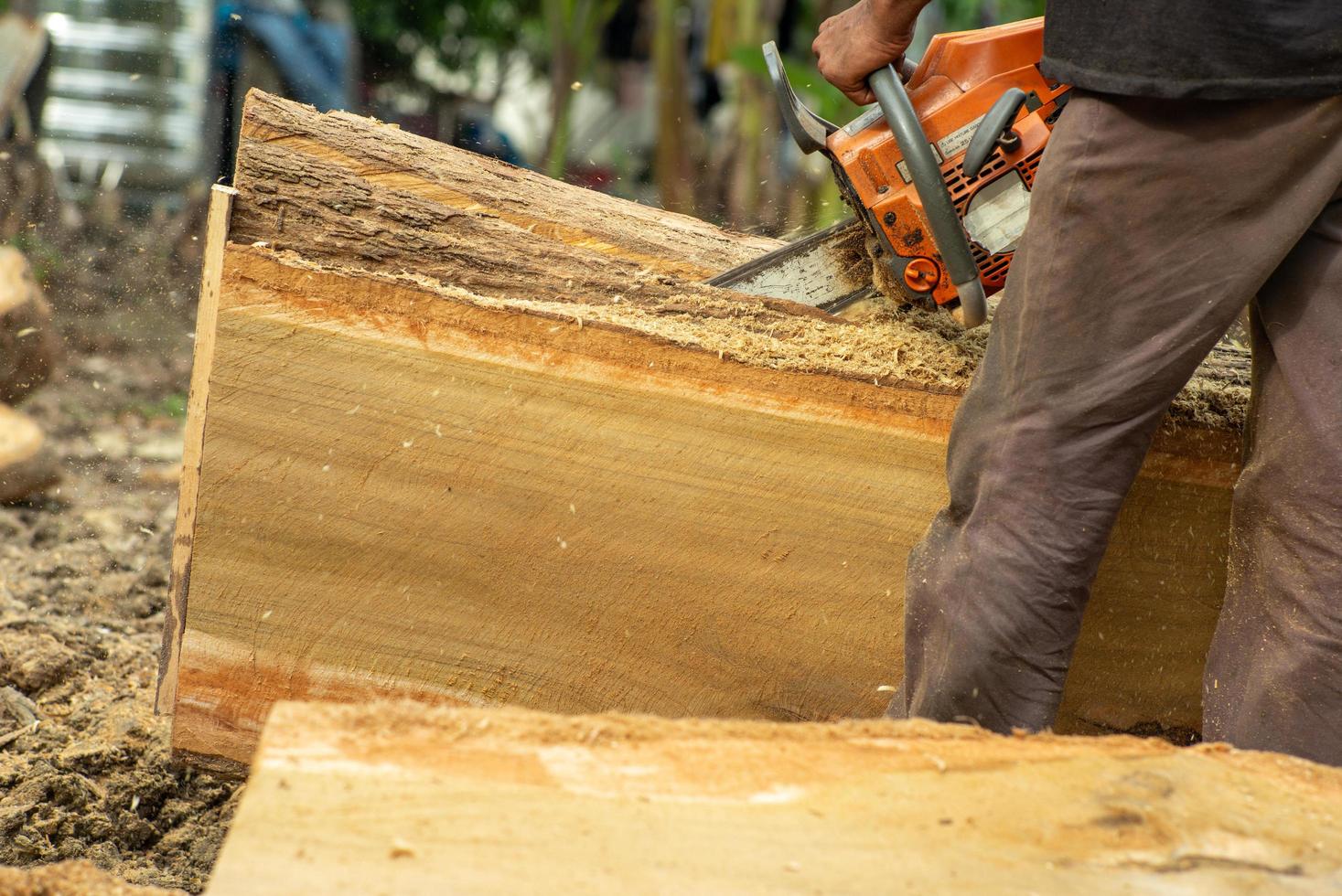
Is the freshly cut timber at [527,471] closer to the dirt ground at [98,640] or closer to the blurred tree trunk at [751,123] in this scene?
the dirt ground at [98,640]

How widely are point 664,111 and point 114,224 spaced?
351 cm

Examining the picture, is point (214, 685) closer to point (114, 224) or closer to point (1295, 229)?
point (1295, 229)

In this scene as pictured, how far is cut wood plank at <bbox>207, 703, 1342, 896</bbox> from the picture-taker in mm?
995

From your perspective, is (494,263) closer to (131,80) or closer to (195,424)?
(195,424)

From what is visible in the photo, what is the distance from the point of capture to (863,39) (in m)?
1.75

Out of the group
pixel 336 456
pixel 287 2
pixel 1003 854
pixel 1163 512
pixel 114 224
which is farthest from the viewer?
pixel 287 2

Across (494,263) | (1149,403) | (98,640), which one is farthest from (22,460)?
(1149,403)

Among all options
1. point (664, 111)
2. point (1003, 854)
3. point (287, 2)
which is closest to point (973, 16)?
point (664, 111)

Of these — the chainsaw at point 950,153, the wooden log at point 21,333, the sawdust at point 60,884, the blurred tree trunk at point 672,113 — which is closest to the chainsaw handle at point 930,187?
the chainsaw at point 950,153

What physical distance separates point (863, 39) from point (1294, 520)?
0.96 meters

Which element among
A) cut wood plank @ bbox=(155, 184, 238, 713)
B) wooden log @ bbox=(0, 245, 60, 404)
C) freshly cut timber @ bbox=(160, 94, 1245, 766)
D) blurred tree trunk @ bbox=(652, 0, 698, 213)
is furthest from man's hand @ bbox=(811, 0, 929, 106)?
blurred tree trunk @ bbox=(652, 0, 698, 213)

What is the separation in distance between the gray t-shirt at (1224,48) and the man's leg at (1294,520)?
9.3 inches

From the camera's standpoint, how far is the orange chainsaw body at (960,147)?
1.80 metres

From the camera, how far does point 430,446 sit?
1.91 metres
